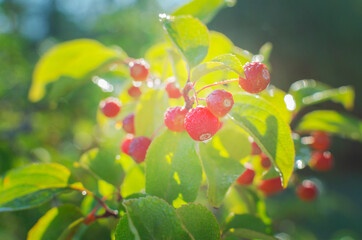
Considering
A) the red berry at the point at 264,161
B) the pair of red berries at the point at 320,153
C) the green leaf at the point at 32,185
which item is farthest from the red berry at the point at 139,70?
the pair of red berries at the point at 320,153

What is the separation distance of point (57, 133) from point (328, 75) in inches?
250

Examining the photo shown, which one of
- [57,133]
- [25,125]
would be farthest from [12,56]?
[57,133]

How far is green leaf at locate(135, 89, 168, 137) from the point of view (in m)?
0.89

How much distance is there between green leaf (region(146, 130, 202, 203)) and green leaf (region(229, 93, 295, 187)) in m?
0.13

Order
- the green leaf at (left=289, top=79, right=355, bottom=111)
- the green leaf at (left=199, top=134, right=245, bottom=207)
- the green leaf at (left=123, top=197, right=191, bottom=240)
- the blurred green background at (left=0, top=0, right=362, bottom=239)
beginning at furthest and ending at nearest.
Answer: the blurred green background at (left=0, top=0, right=362, bottom=239) < the green leaf at (left=289, top=79, right=355, bottom=111) < the green leaf at (left=199, top=134, right=245, bottom=207) < the green leaf at (left=123, top=197, right=191, bottom=240)

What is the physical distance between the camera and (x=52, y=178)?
2.95 feet

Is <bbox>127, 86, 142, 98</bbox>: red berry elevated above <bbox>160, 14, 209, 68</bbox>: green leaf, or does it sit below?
below

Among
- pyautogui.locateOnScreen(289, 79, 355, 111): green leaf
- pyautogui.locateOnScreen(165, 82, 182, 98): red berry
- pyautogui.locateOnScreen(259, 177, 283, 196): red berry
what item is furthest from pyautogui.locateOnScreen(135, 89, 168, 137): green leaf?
pyautogui.locateOnScreen(259, 177, 283, 196): red berry

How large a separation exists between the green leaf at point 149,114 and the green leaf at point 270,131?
240mm

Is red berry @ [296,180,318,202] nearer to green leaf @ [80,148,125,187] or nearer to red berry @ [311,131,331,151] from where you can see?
red berry @ [311,131,331,151]

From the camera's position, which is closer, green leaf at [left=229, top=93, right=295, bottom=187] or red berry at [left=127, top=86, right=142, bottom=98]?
green leaf at [left=229, top=93, right=295, bottom=187]

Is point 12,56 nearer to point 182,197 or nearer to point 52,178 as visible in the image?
point 52,178

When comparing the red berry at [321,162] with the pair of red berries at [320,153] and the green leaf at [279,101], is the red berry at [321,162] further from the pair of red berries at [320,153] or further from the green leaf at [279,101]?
the green leaf at [279,101]

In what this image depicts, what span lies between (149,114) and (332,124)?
0.68 m
